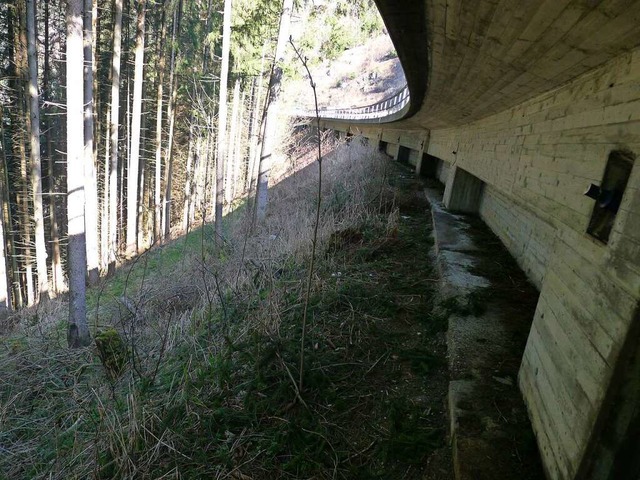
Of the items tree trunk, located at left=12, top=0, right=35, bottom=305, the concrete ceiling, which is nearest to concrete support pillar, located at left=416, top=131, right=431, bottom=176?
the concrete ceiling

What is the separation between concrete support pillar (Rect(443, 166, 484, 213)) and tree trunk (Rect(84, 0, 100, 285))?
7960 mm

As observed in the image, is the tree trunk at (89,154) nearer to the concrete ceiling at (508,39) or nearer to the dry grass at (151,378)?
the dry grass at (151,378)

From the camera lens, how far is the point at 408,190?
365 inches

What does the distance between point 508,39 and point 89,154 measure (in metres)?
10.6

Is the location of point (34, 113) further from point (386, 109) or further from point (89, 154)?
point (386, 109)

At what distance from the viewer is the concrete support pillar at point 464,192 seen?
7.32 m

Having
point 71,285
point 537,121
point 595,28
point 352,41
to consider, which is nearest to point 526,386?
point 595,28

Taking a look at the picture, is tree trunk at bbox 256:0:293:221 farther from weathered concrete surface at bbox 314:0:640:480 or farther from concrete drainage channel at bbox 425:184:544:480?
weathered concrete surface at bbox 314:0:640:480

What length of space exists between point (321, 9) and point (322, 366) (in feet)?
36.1

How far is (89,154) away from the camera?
399 inches

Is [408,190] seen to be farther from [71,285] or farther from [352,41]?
[71,285]

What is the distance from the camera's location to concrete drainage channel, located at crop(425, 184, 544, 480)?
1991 mm

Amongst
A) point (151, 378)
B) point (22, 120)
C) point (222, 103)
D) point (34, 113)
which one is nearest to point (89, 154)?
point (34, 113)

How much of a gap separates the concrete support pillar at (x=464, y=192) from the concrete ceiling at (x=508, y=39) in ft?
9.74
